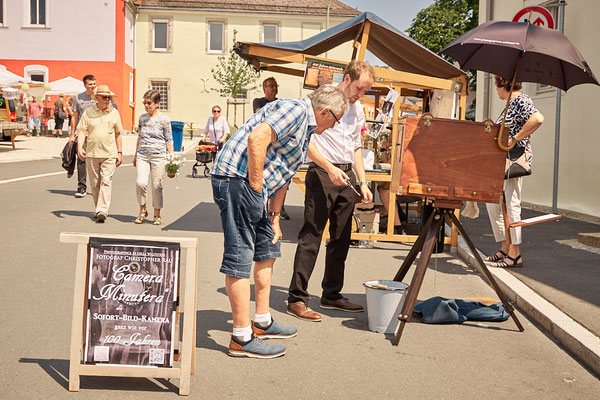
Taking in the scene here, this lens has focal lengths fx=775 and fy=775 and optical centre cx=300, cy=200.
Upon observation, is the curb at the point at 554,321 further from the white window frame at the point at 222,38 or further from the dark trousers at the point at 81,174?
the white window frame at the point at 222,38

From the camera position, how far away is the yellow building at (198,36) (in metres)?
52.7

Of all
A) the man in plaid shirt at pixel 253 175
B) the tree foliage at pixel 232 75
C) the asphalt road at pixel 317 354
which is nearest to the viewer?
the asphalt road at pixel 317 354

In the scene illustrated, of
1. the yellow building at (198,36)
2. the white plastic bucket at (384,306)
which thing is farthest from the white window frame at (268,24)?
the white plastic bucket at (384,306)

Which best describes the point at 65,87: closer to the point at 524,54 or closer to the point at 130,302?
the point at 524,54

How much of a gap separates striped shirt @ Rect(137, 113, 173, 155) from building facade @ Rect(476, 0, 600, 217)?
23.8 feet

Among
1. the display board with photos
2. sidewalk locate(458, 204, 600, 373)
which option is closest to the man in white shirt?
sidewalk locate(458, 204, 600, 373)

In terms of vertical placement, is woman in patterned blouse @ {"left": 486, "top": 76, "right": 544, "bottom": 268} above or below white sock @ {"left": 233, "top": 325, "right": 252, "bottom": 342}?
above

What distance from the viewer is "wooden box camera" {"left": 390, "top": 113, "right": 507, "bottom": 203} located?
240 inches

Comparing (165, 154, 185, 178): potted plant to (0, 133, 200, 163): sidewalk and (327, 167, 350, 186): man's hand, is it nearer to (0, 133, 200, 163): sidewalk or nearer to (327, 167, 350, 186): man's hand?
(327, 167, 350, 186): man's hand

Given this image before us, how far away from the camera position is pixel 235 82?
49719 millimetres

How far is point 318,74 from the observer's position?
988cm

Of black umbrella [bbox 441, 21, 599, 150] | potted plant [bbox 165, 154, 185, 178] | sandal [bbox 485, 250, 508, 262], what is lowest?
sandal [bbox 485, 250, 508, 262]

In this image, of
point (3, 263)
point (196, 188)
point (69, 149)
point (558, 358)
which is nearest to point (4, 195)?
point (69, 149)

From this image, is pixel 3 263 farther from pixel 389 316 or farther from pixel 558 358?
pixel 558 358
